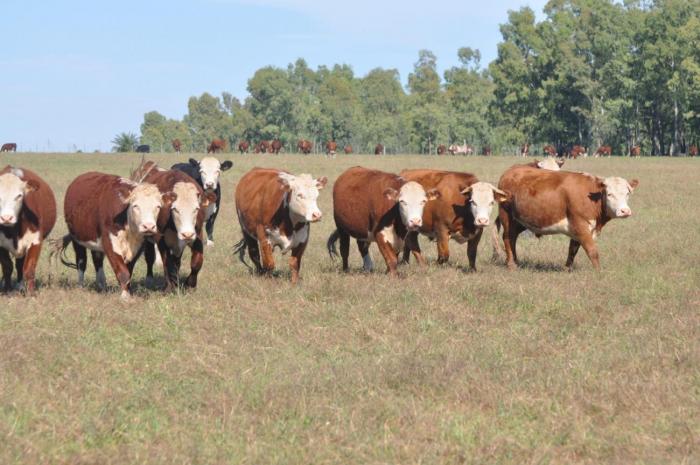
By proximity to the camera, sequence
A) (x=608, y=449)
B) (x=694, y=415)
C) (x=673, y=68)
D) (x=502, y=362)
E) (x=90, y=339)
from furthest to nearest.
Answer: (x=673, y=68) → (x=90, y=339) → (x=502, y=362) → (x=694, y=415) → (x=608, y=449)

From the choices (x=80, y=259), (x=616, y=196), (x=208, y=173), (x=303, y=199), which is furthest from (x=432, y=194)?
(x=208, y=173)

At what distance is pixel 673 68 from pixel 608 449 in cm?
7480

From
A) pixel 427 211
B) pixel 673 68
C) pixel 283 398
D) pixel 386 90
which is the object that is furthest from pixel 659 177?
pixel 386 90

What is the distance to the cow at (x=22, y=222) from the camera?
34.9 feet

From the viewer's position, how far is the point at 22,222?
433 inches

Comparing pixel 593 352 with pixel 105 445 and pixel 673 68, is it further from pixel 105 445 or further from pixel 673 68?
pixel 673 68

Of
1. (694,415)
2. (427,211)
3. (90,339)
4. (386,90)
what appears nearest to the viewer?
(694,415)

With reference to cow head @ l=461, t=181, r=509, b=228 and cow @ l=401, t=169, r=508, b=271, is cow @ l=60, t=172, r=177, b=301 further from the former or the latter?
cow head @ l=461, t=181, r=509, b=228

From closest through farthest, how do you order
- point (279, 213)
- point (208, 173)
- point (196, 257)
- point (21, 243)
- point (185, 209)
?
point (185, 209)
point (21, 243)
point (196, 257)
point (279, 213)
point (208, 173)

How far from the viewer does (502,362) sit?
8102mm

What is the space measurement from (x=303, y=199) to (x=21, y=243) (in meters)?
3.34

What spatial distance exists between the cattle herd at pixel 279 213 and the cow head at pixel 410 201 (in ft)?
0.05

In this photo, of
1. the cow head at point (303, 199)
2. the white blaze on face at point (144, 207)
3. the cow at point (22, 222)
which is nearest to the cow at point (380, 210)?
the cow head at point (303, 199)

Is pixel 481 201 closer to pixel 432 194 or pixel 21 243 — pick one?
pixel 432 194
